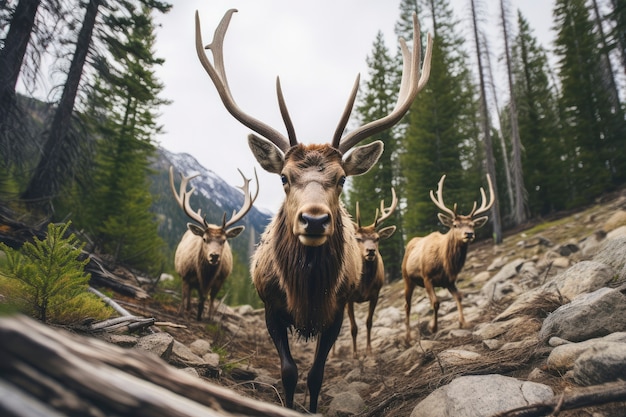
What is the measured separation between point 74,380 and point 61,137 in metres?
10.4

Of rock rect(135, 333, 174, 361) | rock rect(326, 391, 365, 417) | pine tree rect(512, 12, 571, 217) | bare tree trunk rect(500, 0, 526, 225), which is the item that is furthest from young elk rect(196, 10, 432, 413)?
pine tree rect(512, 12, 571, 217)

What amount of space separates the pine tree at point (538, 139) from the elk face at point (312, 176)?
22.1 metres

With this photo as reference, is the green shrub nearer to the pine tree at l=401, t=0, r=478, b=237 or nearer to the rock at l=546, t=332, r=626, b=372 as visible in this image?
the rock at l=546, t=332, r=626, b=372

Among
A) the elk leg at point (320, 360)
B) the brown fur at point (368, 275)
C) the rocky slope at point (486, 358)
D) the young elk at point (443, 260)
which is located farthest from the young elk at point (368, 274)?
the elk leg at point (320, 360)

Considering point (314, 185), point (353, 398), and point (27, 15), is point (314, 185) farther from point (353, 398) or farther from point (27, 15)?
point (27, 15)

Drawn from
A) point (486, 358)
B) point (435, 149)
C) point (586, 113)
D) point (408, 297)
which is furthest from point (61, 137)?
point (586, 113)

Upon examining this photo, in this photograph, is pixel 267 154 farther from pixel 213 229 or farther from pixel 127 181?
pixel 127 181

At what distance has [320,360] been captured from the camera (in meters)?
3.40

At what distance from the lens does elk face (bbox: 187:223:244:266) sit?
7.33 meters

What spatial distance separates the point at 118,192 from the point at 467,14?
63.2 ft

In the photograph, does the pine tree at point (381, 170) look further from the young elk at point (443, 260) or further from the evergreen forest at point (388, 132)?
the young elk at point (443, 260)

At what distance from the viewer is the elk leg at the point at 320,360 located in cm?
328

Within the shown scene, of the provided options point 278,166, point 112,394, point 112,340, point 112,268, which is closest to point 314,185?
point 278,166

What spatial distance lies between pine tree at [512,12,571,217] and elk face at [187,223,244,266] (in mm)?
20691
